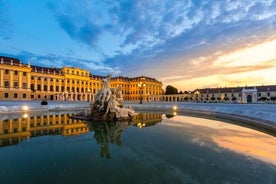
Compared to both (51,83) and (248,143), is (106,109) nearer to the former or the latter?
(248,143)

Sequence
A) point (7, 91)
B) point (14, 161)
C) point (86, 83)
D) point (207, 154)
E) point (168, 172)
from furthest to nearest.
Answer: point (86, 83)
point (7, 91)
point (207, 154)
point (14, 161)
point (168, 172)

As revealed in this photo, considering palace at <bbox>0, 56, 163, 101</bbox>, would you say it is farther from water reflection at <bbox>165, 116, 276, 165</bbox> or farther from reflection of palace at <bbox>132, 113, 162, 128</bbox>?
water reflection at <bbox>165, 116, 276, 165</bbox>

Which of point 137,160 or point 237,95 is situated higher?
point 237,95

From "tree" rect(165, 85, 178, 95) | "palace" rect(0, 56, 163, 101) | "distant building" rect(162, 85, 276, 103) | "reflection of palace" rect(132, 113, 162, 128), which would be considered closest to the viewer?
"reflection of palace" rect(132, 113, 162, 128)

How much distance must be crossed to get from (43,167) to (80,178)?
146cm

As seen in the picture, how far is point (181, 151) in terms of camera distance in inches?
260

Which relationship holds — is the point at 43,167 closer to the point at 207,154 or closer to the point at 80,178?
the point at 80,178

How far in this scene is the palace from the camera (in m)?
47.6

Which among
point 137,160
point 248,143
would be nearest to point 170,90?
point 248,143

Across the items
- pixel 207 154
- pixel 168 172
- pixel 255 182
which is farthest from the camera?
pixel 207 154

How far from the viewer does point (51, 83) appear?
60438mm

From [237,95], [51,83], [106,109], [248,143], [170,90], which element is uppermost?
[51,83]

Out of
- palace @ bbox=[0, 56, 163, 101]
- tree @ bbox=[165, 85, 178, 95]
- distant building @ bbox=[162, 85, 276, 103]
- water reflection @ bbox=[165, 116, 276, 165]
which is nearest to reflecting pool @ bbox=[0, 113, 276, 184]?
water reflection @ bbox=[165, 116, 276, 165]

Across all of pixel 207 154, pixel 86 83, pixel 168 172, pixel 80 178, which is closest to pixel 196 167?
pixel 168 172
